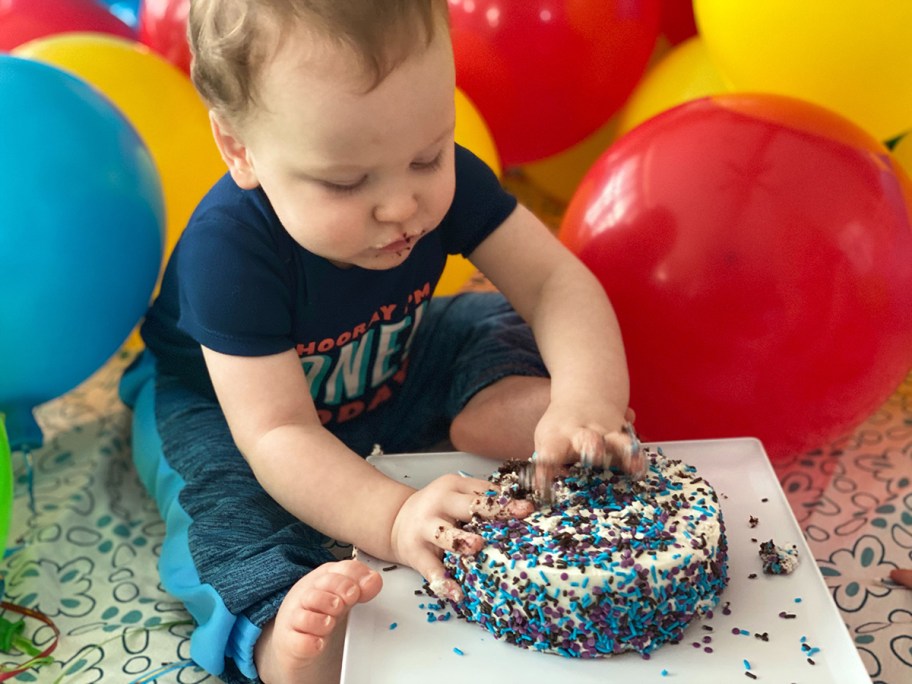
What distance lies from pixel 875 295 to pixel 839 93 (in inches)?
14.7

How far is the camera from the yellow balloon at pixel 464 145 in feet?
4.52

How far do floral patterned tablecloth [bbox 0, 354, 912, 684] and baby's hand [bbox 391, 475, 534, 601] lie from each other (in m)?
0.32

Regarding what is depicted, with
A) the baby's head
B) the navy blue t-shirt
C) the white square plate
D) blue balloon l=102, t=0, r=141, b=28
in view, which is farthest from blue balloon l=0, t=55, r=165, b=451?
blue balloon l=102, t=0, r=141, b=28

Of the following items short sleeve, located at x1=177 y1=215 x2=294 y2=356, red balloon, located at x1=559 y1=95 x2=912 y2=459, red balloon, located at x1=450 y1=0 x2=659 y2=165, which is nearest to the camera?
short sleeve, located at x1=177 y1=215 x2=294 y2=356

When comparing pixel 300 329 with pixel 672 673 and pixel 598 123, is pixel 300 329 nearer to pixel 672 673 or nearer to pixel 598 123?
pixel 672 673

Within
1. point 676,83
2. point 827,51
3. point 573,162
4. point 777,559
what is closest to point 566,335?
point 777,559

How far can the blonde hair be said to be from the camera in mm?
807

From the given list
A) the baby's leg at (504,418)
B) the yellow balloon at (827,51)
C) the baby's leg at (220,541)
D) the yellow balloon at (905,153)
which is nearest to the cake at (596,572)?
the baby's leg at (220,541)

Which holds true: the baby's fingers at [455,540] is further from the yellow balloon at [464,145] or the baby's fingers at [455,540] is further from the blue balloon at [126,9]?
the blue balloon at [126,9]

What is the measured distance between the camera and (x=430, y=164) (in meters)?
0.90

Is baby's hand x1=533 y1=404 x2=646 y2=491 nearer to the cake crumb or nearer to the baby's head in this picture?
the cake crumb

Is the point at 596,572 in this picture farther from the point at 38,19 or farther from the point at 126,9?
the point at 126,9

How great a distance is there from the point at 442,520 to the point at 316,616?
13cm

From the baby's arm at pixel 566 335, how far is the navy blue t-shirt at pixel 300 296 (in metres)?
0.04
